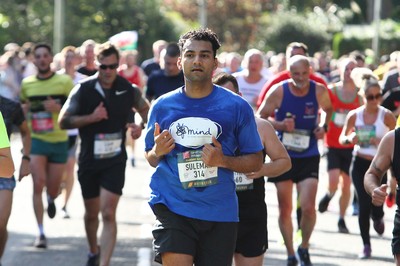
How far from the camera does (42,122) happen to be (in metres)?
13.3

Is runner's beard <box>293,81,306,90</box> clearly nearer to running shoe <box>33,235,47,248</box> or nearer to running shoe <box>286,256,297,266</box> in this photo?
running shoe <box>286,256,297,266</box>

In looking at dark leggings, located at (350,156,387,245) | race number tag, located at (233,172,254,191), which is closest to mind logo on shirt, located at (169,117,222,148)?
race number tag, located at (233,172,254,191)

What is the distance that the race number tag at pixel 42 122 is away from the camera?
523 inches

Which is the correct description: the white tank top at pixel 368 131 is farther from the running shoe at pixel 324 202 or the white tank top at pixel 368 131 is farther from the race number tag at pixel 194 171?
the race number tag at pixel 194 171

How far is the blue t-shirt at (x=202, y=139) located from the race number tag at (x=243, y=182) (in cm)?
130

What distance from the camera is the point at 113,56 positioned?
35.8ft

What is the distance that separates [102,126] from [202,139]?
4.29 meters

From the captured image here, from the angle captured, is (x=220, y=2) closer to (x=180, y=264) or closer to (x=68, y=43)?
(x=68, y=43)

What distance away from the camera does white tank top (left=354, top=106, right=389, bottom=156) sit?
12320 millimetres

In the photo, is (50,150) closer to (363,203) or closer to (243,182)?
(363,203)

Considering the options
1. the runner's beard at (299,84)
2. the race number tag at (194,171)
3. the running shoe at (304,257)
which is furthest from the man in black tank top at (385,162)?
the runner's beard at (299,84)

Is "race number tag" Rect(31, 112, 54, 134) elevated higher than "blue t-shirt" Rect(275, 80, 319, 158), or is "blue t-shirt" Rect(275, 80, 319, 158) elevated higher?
"blue t-shirt" Rect(275, 80, 319, 158)

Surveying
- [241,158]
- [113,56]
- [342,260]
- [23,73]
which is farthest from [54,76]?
[23,73]

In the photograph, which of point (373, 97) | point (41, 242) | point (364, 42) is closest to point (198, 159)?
point (373, 97)
